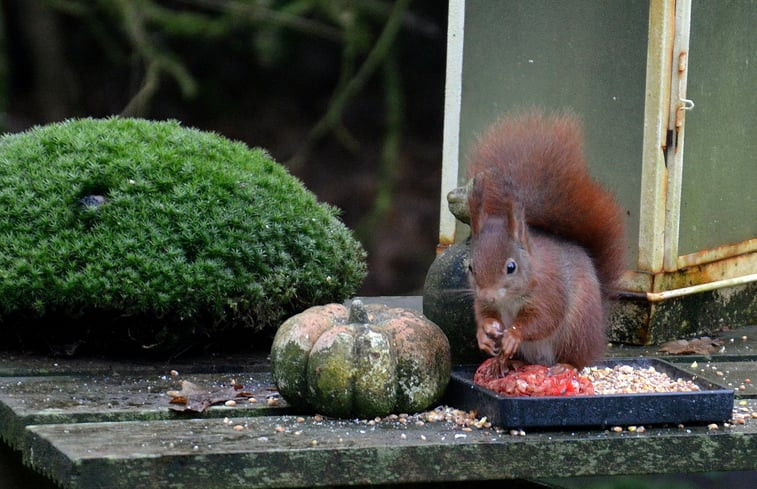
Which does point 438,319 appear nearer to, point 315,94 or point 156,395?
point 156,395

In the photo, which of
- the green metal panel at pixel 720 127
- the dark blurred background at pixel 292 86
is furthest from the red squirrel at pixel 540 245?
the dark blurred background at pixel 292 86

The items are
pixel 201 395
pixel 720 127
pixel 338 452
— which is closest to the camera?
pixel 338 452

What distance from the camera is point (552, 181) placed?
7.73 ft

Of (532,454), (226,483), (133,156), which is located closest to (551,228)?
(532,454)

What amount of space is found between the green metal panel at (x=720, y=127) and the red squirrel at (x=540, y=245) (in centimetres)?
73

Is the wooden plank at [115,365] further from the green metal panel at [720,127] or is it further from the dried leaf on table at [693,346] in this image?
the green metal panel at [720,127]

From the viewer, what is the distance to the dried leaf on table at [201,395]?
2375mm

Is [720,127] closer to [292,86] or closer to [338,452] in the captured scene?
[338,452]

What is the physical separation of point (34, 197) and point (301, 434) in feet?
3.46

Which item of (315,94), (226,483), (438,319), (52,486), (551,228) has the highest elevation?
(315,94)

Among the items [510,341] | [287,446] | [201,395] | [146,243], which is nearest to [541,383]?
[510,341]

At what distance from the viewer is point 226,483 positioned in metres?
2.02

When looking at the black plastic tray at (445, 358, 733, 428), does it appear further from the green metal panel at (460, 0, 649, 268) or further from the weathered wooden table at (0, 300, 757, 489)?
the green metal panel at (460, 0, 649, 268)

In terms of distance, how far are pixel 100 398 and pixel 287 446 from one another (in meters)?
0.55
